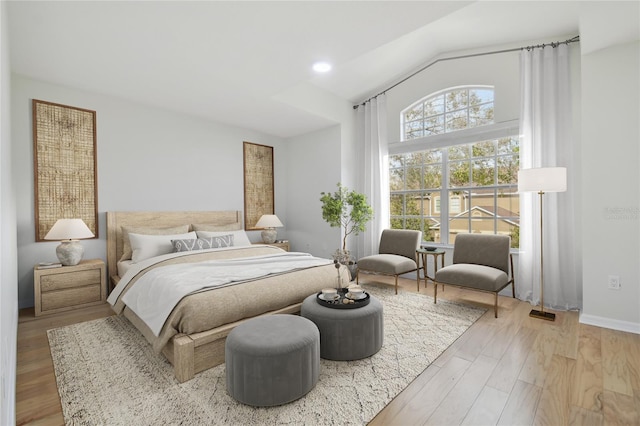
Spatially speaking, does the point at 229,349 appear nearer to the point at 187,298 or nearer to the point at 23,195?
the point at 187,298

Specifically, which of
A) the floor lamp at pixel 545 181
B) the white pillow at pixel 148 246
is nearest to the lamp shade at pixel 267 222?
the white pillow at pixel 148 246

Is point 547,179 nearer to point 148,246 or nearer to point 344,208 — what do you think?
point 344,208

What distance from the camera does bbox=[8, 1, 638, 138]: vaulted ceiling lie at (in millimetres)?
2289

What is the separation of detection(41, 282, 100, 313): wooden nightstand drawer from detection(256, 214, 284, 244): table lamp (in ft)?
7.58

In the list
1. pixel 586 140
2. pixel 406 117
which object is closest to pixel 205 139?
pixel 406 117

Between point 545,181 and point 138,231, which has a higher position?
point 545,181

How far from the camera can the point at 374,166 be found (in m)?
5.11

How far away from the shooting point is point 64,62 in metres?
3.01

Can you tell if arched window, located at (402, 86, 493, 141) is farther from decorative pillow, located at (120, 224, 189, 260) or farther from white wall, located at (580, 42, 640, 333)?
decorative pillow, located at (120, 224, 189, 260)

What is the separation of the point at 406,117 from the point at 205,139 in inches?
127

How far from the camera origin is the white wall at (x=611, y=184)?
2.73 m

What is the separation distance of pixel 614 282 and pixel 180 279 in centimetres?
384

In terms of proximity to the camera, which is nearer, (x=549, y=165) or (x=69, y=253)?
(x=69, y=253)

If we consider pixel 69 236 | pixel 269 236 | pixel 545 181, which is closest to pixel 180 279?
pixel 69 236
